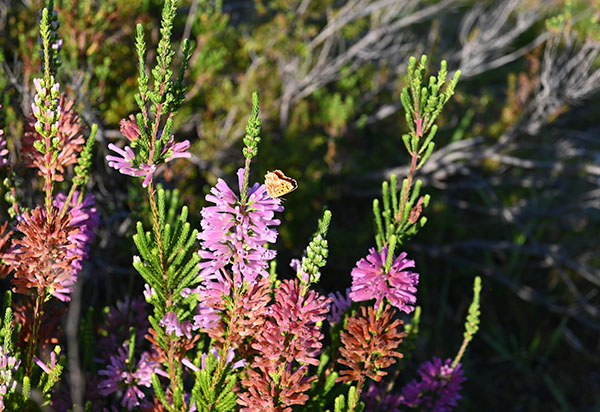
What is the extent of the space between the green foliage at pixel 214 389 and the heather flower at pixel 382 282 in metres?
0.36

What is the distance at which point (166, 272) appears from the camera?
127cm

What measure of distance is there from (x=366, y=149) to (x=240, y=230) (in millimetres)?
3748

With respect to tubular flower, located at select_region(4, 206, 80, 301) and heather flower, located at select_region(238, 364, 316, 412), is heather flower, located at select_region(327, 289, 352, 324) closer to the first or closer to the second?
heather flower, located at select_region(238, 364, 316, 412)

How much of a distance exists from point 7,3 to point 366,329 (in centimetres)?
294

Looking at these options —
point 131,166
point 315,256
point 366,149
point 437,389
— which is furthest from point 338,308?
point 366,149

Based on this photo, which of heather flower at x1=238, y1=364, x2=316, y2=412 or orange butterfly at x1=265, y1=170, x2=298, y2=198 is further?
heather flower at x1=238, y1=364, x2=316, y2=412

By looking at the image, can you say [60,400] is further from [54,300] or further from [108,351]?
[54,300]

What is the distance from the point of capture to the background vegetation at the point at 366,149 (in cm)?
335

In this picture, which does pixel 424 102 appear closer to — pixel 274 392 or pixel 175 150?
pixel 175 150

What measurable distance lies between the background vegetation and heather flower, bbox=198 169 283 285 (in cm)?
175

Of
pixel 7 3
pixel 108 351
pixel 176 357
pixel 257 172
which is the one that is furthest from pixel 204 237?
pixel 7 3

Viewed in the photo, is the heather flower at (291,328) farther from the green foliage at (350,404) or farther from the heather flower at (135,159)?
the heather flower at (135,159)

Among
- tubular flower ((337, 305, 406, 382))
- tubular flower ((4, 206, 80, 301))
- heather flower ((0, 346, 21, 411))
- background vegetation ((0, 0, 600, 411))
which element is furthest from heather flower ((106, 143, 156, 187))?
background vegetation ((0, 0, 600, 411))

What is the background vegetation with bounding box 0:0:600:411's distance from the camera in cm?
335
